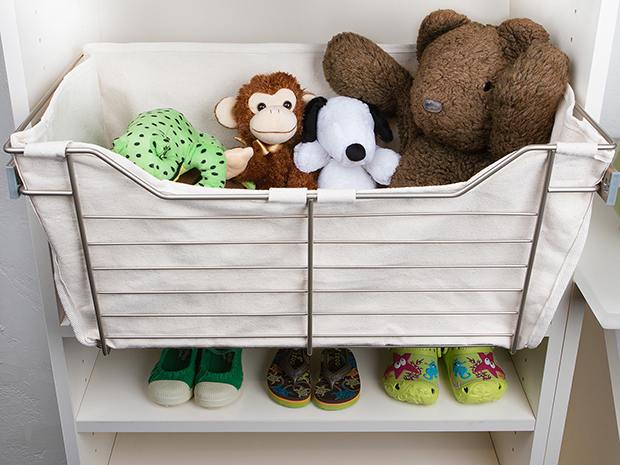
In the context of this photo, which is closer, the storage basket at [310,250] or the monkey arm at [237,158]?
the storage basket at [310,250]

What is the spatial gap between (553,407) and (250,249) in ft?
1.77

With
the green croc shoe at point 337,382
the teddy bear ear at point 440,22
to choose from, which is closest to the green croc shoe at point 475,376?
the green croc shoe at point 337,382

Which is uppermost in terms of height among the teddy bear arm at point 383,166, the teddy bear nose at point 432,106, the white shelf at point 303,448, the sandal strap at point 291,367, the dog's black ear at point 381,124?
the teddy bear nose at point 432,106

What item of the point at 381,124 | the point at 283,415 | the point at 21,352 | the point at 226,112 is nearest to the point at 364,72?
the point at 381,124

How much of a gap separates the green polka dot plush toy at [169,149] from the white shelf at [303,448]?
1.77 ft

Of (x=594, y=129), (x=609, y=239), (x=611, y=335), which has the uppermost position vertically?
(x=594, y=129)

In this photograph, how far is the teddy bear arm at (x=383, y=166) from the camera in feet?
2.92

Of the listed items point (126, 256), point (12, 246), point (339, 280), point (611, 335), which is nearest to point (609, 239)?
point (611, 335)

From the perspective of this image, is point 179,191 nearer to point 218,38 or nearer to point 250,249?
point 250,249

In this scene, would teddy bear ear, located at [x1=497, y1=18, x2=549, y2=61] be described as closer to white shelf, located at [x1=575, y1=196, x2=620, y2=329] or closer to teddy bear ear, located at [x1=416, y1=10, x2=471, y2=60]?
teddy bear ear, located at [x1=416, y1=10, x2=471, y2=60]

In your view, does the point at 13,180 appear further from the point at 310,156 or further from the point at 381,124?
the point at 381,124

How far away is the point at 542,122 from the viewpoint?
72 cm

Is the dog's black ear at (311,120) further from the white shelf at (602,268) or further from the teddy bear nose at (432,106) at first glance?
the white shelf at (602,268)

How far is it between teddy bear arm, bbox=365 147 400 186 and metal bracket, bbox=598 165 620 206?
13.3 inches
